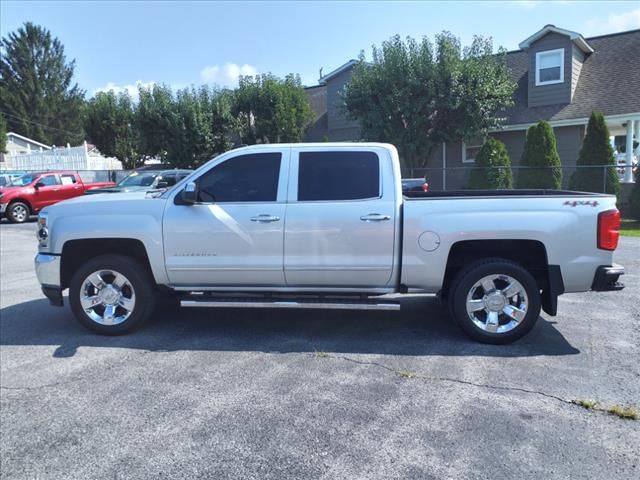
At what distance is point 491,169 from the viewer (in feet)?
58.1

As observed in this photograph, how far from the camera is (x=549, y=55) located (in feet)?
64.2

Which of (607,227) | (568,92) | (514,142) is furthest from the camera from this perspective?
(514,142)

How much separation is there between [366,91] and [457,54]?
11.6 feet

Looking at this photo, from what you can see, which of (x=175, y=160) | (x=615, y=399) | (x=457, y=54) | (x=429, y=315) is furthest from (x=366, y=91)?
(x=615, y=399)

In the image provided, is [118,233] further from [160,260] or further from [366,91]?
[366,91]

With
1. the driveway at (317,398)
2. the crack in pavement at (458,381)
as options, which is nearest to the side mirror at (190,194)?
the driveway at (317,398)

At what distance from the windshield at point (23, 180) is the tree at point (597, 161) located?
64.5ft

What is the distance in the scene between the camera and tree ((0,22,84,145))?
5881 centimetres

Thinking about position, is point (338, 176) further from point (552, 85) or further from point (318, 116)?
point (318, 116)

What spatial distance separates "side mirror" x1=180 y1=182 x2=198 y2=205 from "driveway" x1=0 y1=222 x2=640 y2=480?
1.44m

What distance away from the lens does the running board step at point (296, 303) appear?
16.8 ft

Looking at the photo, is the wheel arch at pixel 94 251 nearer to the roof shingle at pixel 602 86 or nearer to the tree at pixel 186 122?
the roof shingle at pixel 602 86

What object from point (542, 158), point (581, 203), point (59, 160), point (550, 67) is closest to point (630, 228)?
point (542, 158)

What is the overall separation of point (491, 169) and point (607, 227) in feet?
44.2
